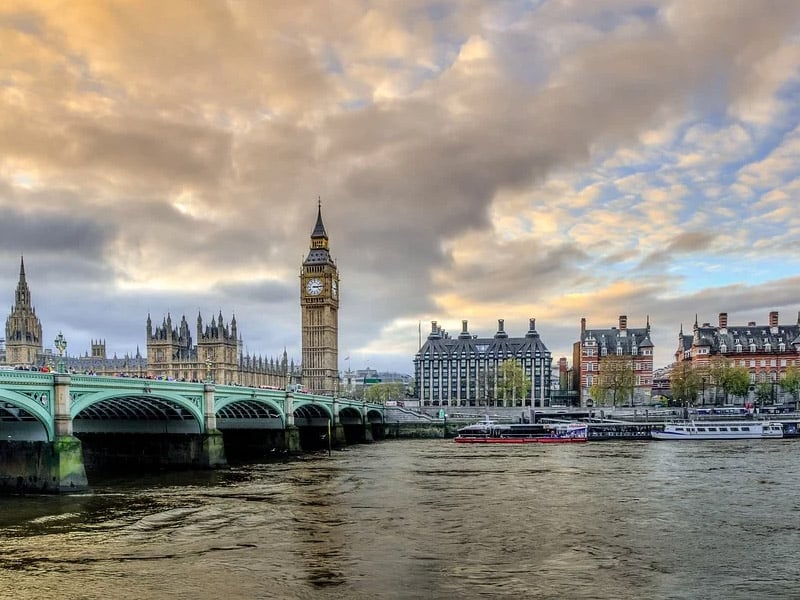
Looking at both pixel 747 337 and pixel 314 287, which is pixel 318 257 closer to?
pixel 314 287

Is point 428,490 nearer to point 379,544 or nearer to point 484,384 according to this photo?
point 379,544

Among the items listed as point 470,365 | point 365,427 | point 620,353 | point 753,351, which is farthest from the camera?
point 470,365

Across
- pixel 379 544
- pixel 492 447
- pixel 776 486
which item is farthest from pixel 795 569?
pixel 492 447

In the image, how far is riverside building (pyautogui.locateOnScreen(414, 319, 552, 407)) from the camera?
593 ft

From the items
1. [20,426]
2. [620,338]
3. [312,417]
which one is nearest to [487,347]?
[620,338]

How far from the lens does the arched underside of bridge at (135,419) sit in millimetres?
55312

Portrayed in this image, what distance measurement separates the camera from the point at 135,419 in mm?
59031

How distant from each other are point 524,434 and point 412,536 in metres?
70.8

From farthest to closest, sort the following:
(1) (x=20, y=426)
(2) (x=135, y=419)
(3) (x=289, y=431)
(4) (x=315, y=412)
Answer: (4) (x=315, y=412) → (3) (x=289, y=431) → (2) (x=135, y=419) → (1) (x=20, y=426)

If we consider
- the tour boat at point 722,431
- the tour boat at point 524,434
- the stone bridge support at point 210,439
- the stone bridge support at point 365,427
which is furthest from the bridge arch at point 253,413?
the tour boat at point 722,431

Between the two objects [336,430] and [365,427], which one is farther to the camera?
[365,427]

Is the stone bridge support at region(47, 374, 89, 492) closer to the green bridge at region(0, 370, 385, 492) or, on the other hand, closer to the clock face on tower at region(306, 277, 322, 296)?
the green bridge at region(0, 370, 385, 492)

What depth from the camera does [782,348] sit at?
13862cm

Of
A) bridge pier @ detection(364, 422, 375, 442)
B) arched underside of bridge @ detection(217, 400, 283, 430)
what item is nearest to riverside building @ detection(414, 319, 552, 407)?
bridge pier @ detection(364, 422, 375, 442)
